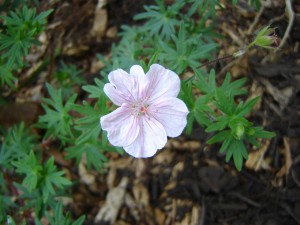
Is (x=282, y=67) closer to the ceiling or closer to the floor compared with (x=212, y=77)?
closer to the floor

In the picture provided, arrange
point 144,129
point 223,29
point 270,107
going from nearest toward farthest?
1. point 144,129
2. point 270,107
3. point 223,29

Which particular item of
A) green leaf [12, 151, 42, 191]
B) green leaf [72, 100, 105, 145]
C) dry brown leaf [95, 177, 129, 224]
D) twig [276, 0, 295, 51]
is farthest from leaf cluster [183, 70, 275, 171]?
dry brown leaf [95, 177, 129, 224]

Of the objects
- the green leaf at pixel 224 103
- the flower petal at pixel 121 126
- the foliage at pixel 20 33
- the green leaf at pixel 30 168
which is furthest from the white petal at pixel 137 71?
the green leaf at pixel 30 168

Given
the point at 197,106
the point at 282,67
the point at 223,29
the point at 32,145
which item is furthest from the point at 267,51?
the point at 32,145

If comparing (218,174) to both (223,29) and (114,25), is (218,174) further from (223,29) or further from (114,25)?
(114,25)

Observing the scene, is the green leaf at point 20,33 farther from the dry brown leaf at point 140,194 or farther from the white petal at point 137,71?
the dry brown leaf at point 140,194

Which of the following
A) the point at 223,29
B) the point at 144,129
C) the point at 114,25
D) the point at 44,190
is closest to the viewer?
the point at 144,129

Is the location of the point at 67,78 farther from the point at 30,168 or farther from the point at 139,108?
the point at 139,108

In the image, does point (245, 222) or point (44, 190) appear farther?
point (245, 222)
